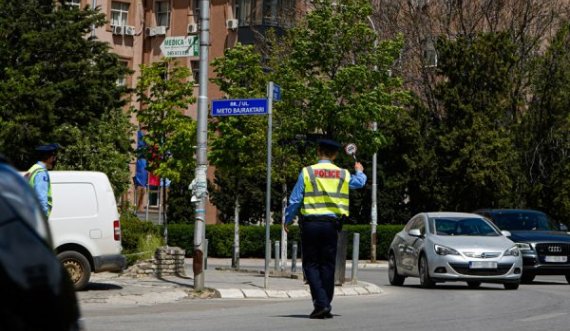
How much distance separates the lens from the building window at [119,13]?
69812 mm

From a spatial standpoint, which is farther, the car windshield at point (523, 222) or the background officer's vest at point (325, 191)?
the car windshield at point (523, 222)

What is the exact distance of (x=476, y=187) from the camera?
45.3 meters

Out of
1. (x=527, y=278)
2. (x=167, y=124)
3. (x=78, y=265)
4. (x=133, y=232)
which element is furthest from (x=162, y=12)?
(x=78, y=265)

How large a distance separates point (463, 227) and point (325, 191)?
10.8 m

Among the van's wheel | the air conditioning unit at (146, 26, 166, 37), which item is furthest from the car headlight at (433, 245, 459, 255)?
the air conditioning unit at (146, 26, 166, 37)

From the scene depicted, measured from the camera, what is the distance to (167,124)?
3681 centimetres

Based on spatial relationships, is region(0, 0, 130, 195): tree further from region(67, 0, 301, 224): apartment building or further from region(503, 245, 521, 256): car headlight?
region(503, 245, 521, 256): car headlight

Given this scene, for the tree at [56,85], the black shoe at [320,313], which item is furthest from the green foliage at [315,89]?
the black shoe at [320,313]

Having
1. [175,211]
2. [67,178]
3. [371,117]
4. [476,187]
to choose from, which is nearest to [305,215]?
[67,178]

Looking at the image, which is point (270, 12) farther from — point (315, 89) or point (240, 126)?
point (315, 89)

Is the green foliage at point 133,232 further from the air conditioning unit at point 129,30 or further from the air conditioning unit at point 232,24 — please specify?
the air conditioning unit at point 129,30

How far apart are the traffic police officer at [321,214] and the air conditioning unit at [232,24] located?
51551mm

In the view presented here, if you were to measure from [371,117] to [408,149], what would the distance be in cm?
1992

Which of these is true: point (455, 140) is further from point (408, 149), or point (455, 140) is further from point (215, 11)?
point (215, 11)
